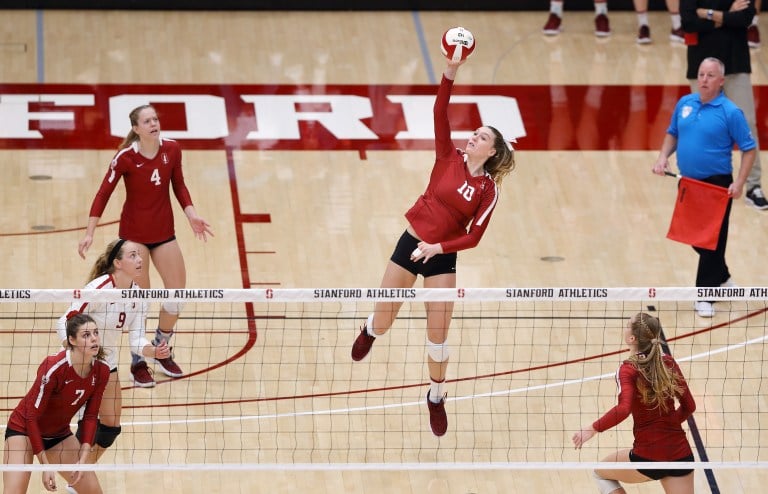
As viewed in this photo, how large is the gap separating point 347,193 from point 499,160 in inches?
204

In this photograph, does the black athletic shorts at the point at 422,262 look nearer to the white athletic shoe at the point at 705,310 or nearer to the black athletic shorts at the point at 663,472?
the black athletic shorts at the point at 663,472

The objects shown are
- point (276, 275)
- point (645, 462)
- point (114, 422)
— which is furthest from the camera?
point (276, 275)

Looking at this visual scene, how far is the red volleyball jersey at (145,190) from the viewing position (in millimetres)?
12219

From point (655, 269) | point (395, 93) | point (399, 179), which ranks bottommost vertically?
point (655, 269)

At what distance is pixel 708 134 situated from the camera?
13.5 m

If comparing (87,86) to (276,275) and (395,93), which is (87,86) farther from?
(276,275)

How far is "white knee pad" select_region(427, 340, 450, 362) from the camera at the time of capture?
37.7 ft

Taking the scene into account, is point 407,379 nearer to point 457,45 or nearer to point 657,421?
point 457,45

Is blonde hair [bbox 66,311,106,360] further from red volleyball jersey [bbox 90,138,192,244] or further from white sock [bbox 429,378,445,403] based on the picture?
white sock [bbox 429,378,445,403]

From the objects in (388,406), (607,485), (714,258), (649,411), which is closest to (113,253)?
(388,406)

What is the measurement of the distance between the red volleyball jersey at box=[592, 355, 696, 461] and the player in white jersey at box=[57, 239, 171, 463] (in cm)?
324

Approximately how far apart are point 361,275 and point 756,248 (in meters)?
4.03

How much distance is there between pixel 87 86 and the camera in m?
18.6

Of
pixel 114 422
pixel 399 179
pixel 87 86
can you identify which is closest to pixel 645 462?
pixel 114 422
